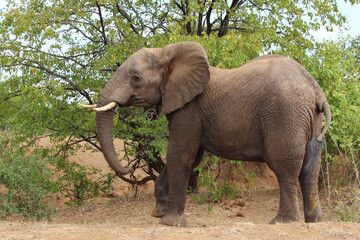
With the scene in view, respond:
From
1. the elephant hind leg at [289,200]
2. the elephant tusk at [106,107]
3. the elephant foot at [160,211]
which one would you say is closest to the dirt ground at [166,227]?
the elephant foot at [160,211]

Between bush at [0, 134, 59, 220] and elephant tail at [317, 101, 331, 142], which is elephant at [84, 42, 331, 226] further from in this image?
bush at [0, 134, 59, 220]

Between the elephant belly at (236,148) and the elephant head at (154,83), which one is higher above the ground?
the elephant head at (154,83)

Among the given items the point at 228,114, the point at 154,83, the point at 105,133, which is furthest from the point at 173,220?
the point at 154,83

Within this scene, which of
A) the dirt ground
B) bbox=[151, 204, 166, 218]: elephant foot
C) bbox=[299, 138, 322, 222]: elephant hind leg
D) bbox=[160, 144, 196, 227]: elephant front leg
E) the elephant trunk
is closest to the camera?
the dirt ground

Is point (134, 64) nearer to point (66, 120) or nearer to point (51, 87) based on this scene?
point (51, 87)

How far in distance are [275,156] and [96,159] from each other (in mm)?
9569

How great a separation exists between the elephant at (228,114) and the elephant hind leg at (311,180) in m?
0.01

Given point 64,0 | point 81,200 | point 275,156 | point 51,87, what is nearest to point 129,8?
point 64,0

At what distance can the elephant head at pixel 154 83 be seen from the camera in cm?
625

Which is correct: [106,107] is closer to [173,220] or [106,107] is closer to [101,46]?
[173,220]

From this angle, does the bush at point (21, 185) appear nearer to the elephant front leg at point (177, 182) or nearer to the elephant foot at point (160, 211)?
the elephant foot at point (160, 211)

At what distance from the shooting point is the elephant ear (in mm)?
6281

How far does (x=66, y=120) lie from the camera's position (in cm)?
995

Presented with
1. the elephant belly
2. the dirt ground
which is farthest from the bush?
the elephant belly
